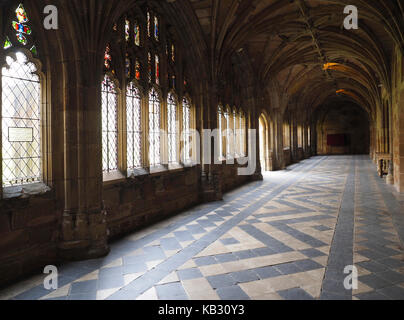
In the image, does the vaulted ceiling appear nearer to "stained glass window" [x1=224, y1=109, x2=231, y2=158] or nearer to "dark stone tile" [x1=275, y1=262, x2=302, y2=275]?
"stained glass window" [x1=224, y1=109, x2=231, y2=158]

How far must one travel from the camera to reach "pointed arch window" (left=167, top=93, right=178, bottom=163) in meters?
7.39

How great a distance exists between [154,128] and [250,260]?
151 inches

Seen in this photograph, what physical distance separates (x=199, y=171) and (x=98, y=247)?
4.42m

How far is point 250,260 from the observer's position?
3.95 meters

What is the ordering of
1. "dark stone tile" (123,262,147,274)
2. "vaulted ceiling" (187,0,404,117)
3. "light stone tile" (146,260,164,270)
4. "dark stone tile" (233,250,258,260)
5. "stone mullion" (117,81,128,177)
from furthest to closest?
"vaulted ceiling" (187,0,404,117), "stone mullion" (117,81,128,177), "dark stone tile" (233,250,258,260), "light stone tile" (146,260,164,270), "dark stone tile" (123,262,147,274)

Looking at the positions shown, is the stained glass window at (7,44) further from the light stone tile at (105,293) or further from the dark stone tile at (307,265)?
the dark stone tile at (307,265)

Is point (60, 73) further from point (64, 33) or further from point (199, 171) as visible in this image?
point (199, 171)

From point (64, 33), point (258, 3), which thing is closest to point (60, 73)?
point (64, 33)

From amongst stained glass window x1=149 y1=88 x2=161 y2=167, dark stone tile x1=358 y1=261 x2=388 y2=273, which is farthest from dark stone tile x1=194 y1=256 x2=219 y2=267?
stained glass window x1=149 y1=88 x2=161 y2=167

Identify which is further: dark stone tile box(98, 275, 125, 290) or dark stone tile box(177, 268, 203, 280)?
dark stone tile box(177, 268, 203, 280)

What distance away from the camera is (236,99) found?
1191cm

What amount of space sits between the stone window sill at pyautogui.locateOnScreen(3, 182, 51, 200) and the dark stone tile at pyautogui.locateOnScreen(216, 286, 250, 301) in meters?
2.69

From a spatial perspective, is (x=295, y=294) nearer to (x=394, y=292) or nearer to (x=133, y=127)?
(x=394, y=292)

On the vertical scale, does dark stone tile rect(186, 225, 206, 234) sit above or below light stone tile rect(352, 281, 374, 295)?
above
